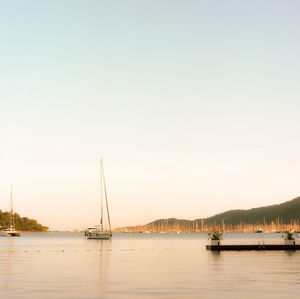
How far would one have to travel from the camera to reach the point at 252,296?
2950 cm

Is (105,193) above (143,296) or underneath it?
above

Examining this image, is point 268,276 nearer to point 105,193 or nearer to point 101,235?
point 105,193

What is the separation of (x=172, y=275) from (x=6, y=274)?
13474 millimetres

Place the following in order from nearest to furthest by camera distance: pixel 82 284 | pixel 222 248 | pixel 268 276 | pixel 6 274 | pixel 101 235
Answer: pixel 82 284
pixel 268 276
pixel 6 274
pixel 222 248
pixel 101 235

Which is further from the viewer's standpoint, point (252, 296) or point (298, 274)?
point (298, 274)

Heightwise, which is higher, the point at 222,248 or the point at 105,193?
the point at 105,193

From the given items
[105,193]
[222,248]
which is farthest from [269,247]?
[105,193]

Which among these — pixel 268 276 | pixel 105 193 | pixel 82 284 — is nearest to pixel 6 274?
pixel 82 284

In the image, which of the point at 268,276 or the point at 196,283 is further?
the point at 268,276

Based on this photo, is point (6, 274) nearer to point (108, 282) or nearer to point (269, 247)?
point (108, 282)

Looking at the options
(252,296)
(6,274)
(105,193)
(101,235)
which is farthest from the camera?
(101,235)

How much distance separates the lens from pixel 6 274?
1718 inches

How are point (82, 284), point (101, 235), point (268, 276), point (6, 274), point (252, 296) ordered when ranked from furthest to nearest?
point (101, 235) < point (6, 274) < point (268, 276) < point (82, 284) < point (252, 296)

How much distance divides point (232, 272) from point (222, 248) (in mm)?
38602
